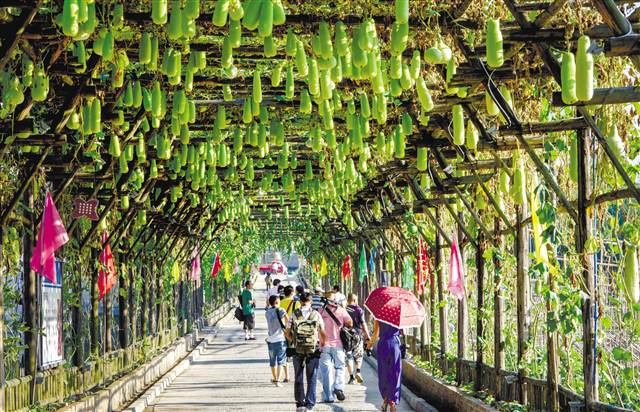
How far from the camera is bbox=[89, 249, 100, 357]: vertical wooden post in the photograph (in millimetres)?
15601

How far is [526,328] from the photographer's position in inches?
440

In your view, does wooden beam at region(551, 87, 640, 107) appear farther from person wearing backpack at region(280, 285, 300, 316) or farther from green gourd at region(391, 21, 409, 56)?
person wearing backpack at region(280, 285, 300, 316)

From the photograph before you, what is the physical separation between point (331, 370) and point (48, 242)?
19.8 ft

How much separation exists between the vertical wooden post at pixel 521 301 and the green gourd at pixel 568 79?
15.3 ft

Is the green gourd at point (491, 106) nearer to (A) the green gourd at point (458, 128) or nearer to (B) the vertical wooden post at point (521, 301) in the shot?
(A) the green gourd at point (458, 128)

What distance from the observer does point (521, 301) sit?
36.1 ft

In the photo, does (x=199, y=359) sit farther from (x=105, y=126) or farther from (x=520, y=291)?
(x=520, y=291)

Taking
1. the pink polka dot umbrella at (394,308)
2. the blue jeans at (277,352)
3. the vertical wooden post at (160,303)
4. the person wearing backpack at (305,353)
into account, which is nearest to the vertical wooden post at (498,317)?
the pink polka dot umbrella at (394,308)

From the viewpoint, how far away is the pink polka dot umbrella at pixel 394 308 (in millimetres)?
13164

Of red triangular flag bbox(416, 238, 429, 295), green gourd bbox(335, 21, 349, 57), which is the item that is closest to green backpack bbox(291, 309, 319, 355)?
red triangular flag bbox(416, 238, 429, 295)

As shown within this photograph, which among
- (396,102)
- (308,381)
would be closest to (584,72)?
(396,102)

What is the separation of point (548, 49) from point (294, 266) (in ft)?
410

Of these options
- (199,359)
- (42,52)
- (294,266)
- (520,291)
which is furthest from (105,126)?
(294,266)

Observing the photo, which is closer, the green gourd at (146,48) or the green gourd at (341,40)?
the green gourd at (341,40)
